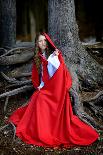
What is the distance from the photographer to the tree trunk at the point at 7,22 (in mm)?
12570

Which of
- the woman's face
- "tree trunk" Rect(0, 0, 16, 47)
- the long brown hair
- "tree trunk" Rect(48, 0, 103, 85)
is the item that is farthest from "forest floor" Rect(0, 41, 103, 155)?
"tree trunk" Rect(0, 0, 16, 47)

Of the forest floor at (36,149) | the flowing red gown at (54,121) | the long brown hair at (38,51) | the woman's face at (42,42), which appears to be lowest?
the forest floor at (36,149)

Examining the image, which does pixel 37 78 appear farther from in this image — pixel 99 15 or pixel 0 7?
pixel 99 15

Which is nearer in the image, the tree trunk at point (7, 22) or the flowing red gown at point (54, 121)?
the flowing red gown at point (54, 121)

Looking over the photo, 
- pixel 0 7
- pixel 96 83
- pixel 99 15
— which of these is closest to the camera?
pixel 96 83

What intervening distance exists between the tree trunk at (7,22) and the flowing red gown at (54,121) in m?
5.01

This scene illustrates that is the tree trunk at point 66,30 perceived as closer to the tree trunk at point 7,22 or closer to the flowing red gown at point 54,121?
the flowing red gown at point 54,121

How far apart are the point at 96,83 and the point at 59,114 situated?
2499 millimetres

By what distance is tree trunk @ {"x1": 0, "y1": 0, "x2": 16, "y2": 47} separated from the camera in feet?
41.2

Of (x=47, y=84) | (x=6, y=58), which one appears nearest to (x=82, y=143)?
(x=47, y=84)

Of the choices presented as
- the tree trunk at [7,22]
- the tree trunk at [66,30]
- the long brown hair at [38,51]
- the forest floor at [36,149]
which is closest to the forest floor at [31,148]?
the forest floor at [36,149]

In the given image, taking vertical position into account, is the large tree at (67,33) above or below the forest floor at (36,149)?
above

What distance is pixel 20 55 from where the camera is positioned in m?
11.3

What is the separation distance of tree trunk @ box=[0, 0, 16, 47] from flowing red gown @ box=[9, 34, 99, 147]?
5.01 metres
